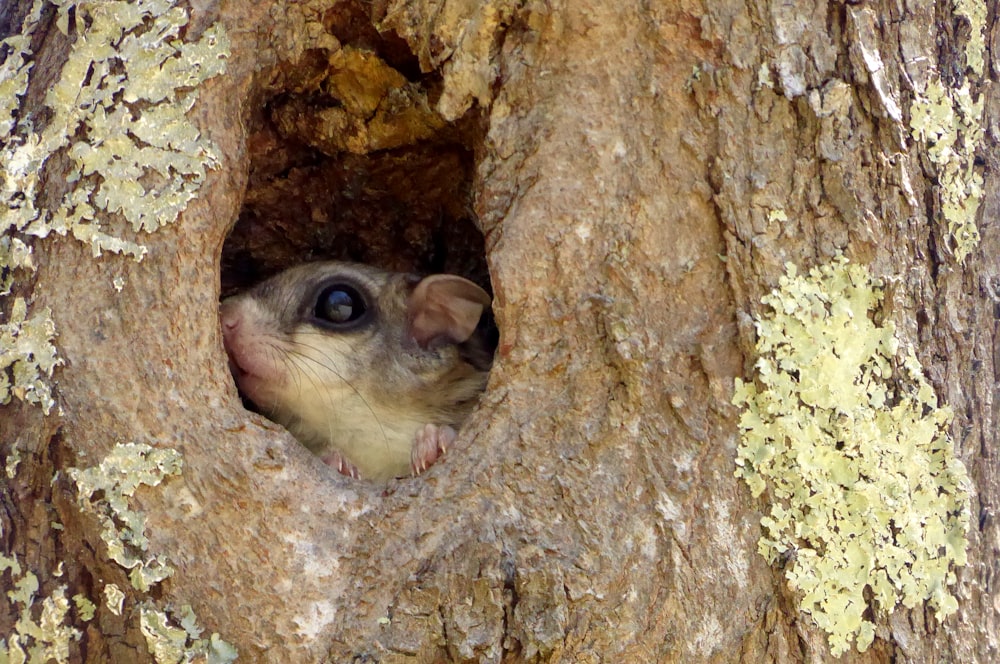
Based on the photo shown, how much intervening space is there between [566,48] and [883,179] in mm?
804

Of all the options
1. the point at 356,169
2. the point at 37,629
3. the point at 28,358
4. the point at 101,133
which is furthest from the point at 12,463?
the point at 356,169

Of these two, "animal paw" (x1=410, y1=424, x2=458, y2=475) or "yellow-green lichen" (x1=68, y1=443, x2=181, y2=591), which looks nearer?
"yellow-green lichen" (x1=68, y1=443, x2=181, y2=591)

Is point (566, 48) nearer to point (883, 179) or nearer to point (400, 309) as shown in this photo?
point (883, 179)

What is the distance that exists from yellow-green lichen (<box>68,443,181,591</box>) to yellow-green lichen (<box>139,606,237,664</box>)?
0.23 feet

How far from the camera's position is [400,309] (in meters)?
3.89

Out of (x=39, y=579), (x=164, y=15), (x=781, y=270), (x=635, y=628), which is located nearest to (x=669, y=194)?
(x=781, y=270)

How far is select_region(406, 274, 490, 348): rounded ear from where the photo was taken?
368 cm

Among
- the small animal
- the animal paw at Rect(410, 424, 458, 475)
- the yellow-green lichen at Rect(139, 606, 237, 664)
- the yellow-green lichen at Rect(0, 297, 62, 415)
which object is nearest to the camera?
the yellow-green lichen at Rect(139, 606, 237, 664)

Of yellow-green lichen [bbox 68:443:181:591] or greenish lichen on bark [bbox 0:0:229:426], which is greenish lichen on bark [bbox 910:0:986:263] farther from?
yellow-green lichen [bbox 68:443:181:591]

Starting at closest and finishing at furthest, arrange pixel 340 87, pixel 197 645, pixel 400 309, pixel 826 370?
pixel 197 645 → pixel 826 370 → pixel 340 87 → pixel 400 309

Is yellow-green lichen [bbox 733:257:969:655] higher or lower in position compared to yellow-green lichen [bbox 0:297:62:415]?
higher

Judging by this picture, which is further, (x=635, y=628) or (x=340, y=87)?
(x=340, y=87)

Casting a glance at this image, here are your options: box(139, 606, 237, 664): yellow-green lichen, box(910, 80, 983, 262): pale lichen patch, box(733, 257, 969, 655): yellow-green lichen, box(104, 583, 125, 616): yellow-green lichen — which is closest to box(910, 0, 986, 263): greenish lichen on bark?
box(910, 80, 983, 262): pale lichen patch

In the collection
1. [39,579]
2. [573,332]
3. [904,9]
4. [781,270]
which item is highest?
[904,9]
